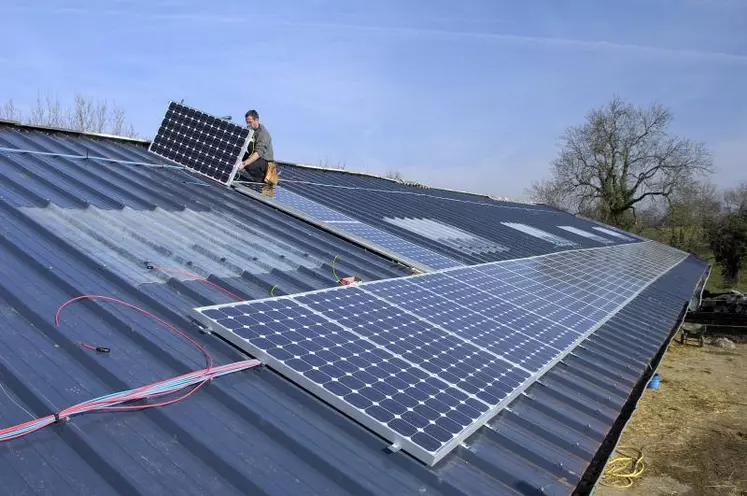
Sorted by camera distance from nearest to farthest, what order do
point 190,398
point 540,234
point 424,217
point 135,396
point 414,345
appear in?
point 135,396, point 190,398, point 414,345, point 424,217, point 540,234

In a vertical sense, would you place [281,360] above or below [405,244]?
below

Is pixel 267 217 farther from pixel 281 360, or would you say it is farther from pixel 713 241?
pixel 713 241

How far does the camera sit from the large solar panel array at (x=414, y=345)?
464cm

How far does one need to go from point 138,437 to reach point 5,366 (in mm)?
1133

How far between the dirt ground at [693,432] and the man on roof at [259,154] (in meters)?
9.52

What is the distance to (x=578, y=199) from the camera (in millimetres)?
66188

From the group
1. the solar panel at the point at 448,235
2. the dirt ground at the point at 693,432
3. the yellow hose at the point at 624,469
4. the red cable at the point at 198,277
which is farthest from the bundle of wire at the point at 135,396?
the yellow hose at the point at 624,469

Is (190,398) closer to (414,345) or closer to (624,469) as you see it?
(414,345)

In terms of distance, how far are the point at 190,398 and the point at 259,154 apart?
30.4ft

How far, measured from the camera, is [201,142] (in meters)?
12.1

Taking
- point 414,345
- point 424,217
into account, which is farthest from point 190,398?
point 424,217

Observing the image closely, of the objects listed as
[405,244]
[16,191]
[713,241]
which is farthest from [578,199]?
[16,191]

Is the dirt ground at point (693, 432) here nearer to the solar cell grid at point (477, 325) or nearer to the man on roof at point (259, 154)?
the solar cell grid at point (477, 325)

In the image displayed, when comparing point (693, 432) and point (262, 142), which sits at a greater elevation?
point (262, 142)
